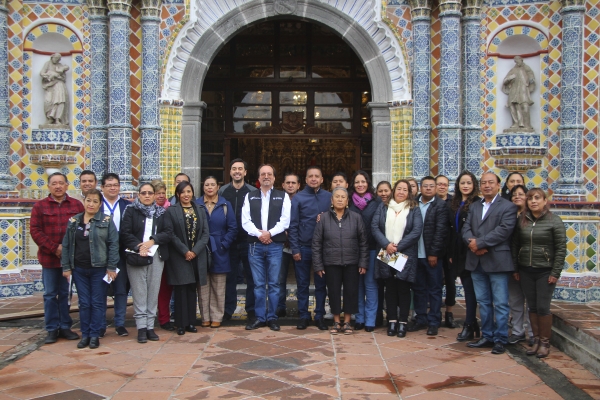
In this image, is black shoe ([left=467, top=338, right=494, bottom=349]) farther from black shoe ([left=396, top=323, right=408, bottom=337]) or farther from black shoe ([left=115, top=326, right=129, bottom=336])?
black shoe ([left=115, top=326, right=129, bottom=336])

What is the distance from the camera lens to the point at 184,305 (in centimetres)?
743

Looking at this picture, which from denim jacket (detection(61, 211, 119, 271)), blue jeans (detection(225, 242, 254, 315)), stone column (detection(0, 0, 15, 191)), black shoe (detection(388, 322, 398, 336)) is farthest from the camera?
stone column (detection(0, 0, 15, 191))

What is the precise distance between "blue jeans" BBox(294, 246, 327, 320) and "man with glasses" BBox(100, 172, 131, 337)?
1965mm

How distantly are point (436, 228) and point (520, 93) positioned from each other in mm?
3761

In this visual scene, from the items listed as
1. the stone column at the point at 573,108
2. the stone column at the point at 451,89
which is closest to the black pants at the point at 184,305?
the stone column at the point at 451,89

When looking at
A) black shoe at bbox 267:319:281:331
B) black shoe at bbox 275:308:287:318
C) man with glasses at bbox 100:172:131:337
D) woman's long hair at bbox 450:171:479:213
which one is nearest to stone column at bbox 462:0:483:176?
woman's long hair at bbox 450:171:479:213

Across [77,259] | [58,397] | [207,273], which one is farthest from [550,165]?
[58,397]

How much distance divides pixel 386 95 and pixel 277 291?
425cm

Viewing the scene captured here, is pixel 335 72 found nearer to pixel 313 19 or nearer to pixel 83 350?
pixel 313 19

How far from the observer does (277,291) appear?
775 cm

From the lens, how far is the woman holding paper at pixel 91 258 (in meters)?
6.86

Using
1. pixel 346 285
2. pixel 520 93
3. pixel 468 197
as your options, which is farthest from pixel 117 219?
pixel 520 93

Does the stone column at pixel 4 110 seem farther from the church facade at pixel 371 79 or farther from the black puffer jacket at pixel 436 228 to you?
the black puffer jacket at pixel 436 228

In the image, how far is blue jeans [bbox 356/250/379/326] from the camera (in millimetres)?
7594
